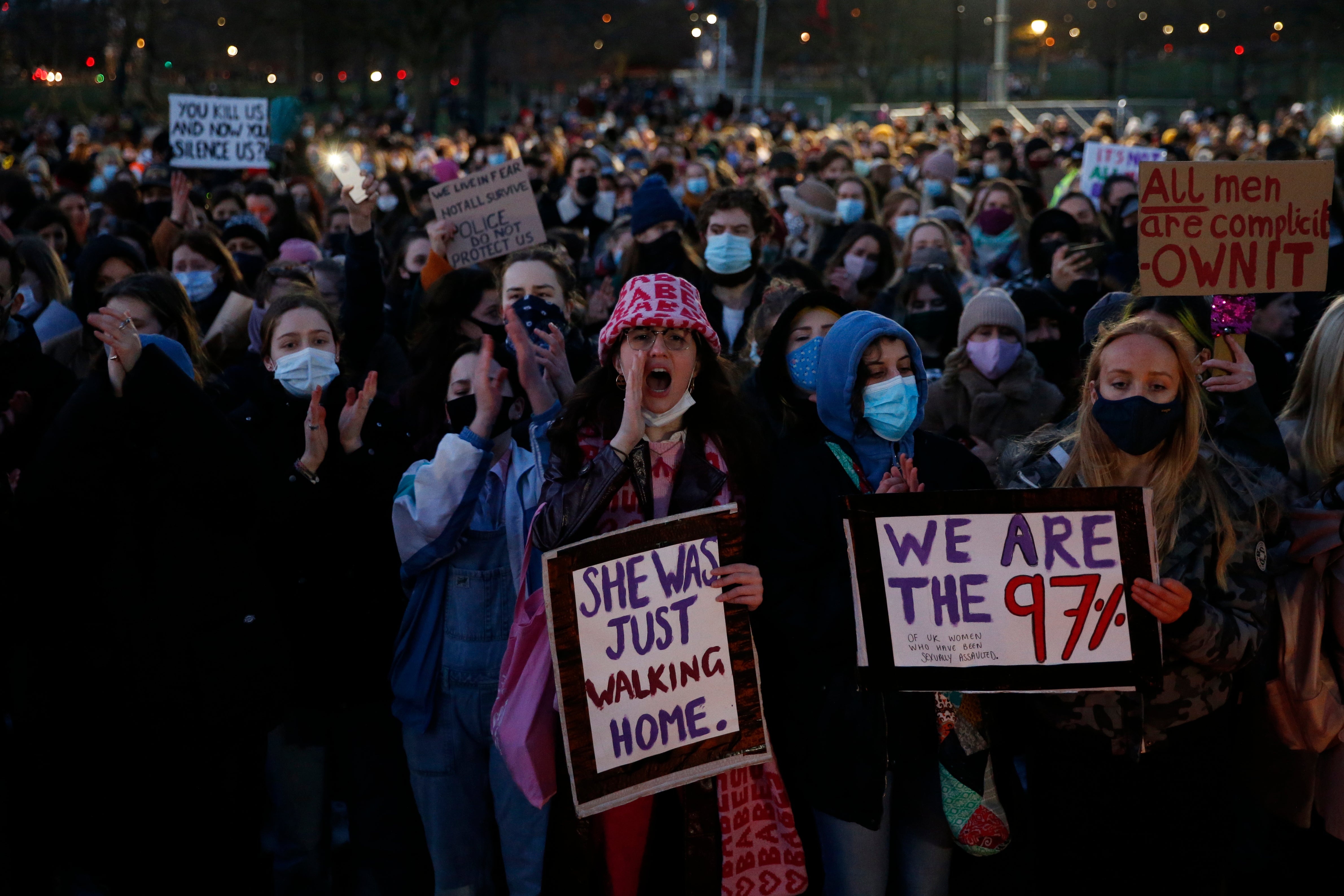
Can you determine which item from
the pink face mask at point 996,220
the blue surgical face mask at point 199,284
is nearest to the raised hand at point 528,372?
the blue surgical face mask at point 199,284

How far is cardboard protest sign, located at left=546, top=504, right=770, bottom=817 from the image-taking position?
3.08 metres

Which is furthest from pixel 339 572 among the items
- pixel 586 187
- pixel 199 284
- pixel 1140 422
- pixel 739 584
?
pixel 586 187

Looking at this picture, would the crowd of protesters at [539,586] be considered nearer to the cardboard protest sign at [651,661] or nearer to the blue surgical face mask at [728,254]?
the cardboard protest sign at [651,661]

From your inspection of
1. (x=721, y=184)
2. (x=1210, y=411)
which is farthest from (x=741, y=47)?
(x=1210, y=411)

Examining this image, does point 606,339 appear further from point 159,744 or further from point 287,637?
point 159,744

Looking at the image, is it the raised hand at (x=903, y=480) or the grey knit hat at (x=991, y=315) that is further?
the grey knit hat at (x=991, y=315)

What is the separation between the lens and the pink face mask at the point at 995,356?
513 centimetres

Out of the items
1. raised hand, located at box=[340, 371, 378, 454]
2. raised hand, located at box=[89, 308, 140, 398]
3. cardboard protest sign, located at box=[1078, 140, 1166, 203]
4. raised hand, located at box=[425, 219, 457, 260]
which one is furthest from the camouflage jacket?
cardboard protest sign, located at box=[1078, 140, 1166, 203]

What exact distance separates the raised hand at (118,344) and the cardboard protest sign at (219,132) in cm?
791

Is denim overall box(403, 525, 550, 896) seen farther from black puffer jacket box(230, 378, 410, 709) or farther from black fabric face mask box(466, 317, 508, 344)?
black fabric face mask box(466, 317, 508, 344)

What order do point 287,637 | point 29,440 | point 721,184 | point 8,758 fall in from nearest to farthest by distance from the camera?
point 287,637, point 8,758, point 29,440, point 721,184

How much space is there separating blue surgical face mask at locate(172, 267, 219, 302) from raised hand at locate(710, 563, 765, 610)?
183 inches

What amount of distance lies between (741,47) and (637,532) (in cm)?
8089

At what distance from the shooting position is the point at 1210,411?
421 centimetres
